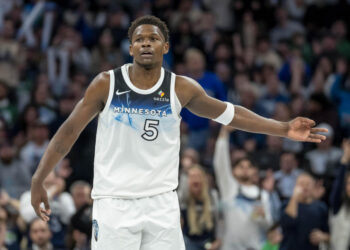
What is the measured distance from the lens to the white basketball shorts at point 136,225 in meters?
4.29

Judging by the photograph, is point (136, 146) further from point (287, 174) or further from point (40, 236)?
point (287, 174)

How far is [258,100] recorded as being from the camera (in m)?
11.3

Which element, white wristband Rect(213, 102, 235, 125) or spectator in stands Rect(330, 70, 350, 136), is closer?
white wristband Rect(213, 102, 235, 125)

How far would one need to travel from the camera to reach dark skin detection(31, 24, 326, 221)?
4.42 m

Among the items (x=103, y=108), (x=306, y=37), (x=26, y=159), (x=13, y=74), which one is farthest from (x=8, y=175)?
(x=306, y=37)

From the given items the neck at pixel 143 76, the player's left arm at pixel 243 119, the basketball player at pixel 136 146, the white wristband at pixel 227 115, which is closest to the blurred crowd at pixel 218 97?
the player's left arm at pixel 243 119

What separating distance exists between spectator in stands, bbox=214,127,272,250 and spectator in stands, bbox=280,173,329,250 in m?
0.35

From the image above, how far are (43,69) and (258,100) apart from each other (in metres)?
3.60

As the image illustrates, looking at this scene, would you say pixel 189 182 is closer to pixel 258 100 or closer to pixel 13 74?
pixel 258 100

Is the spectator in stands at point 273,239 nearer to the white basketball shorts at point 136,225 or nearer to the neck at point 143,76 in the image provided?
the white basketball shorts at point 136,225

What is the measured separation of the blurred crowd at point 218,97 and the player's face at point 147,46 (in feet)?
11.4

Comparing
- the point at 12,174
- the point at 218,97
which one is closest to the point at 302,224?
the point at 218,97

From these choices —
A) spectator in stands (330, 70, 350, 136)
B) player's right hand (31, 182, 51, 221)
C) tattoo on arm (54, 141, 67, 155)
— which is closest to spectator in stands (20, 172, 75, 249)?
player's right hand (31, 182, 51, 221)

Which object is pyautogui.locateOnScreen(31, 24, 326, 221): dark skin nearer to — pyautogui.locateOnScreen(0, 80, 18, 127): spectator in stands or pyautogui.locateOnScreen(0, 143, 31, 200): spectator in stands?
pyautogui.locateOnScreen(0, 143, 31, 200): spectator in stands
